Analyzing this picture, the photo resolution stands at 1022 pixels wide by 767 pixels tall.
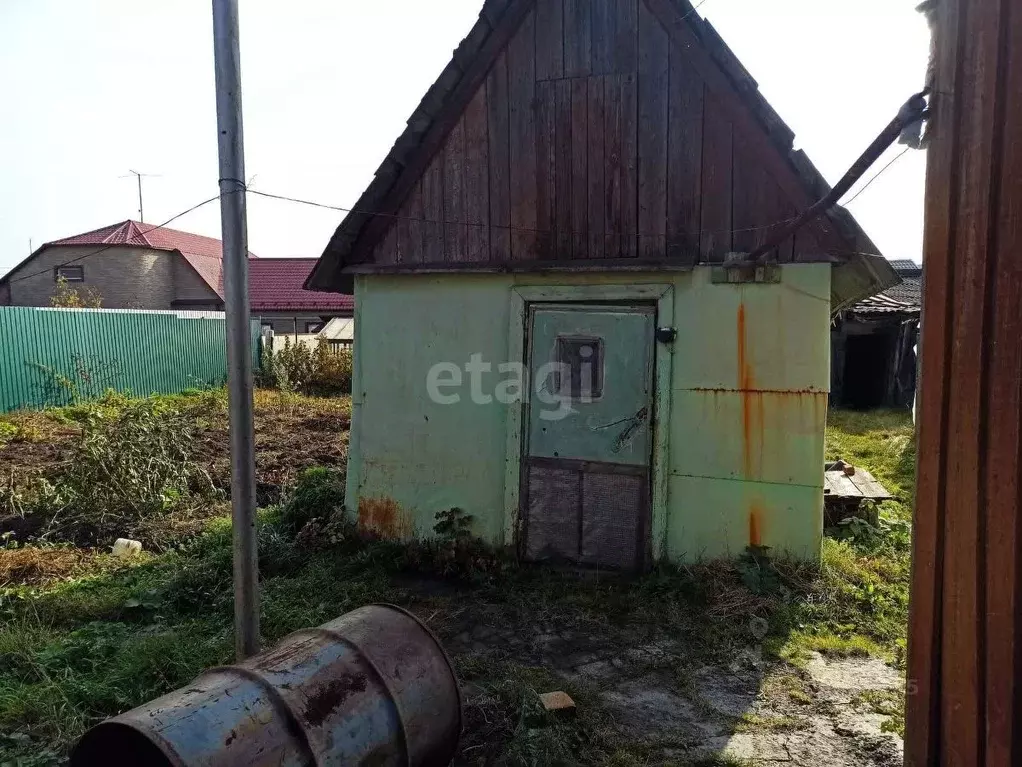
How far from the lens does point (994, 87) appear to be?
2.42 metres

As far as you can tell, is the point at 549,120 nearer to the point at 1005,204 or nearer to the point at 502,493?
the point at 502,493

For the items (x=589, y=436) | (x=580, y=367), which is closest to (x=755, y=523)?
(x=589, y=436)

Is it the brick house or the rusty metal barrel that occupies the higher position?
the brick house

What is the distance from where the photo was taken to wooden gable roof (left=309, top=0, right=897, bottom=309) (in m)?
5.46

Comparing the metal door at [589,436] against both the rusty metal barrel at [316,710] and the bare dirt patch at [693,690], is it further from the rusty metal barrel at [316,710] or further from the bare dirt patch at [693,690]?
the rusty metal barrel at [316,710]

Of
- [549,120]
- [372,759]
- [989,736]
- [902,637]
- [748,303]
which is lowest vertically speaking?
[902,637]

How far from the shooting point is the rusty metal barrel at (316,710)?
255cm

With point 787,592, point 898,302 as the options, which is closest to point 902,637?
point 787,592

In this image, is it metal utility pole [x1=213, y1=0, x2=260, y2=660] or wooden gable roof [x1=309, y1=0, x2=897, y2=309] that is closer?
metal utility pole [x1=213, y1=0, x2=260, y2=660]

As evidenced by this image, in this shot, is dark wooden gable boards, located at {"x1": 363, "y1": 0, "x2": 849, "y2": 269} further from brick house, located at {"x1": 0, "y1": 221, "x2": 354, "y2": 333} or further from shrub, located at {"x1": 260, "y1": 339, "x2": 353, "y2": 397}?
brick house, located at {"x1": 0, "y1": 221, "x2": 354, "y2": 333}

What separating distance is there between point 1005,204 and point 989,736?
6.19 ft

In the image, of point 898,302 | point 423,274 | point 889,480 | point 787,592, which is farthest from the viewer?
point 898,302

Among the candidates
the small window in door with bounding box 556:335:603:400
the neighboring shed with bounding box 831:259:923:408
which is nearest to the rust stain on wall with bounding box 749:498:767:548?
the small window in door with bounding box 556:335:603:400

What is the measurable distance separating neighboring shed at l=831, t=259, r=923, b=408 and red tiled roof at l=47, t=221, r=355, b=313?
1852 cm
